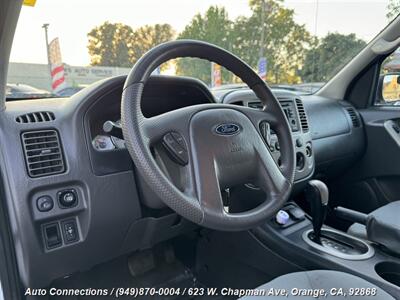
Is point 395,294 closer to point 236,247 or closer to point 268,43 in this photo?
point 236,247


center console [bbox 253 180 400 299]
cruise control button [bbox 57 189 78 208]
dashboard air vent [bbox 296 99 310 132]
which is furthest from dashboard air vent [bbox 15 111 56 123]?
dashboard air vent [bbox 296 99 310 132]

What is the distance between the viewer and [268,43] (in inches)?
86.7

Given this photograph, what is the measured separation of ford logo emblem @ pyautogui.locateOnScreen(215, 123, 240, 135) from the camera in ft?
3.27

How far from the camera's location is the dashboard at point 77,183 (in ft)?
3.21

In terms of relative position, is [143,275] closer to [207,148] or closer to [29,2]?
[207,148]

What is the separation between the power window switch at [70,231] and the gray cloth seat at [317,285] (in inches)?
21.3

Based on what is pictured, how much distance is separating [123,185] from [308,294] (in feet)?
2.08

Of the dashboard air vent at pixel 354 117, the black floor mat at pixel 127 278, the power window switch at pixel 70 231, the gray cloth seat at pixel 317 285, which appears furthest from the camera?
the dashboard air vent at pixel 354 117

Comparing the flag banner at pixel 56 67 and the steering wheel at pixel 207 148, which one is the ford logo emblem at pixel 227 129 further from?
the flag banner at pixel 56 67

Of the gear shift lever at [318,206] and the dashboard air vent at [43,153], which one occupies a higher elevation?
the dashboard air vent at [43,153]

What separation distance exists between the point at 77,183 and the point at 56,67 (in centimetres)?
46

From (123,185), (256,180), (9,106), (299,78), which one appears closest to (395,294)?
(256,180)

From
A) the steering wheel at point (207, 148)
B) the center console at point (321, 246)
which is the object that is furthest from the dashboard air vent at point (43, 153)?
the center console at point (321, 246)

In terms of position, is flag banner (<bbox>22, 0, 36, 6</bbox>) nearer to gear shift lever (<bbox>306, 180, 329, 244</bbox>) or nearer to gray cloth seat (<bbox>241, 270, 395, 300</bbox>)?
gray cloth seat (<bbox>241, 270, 395, 300</bbox>)
